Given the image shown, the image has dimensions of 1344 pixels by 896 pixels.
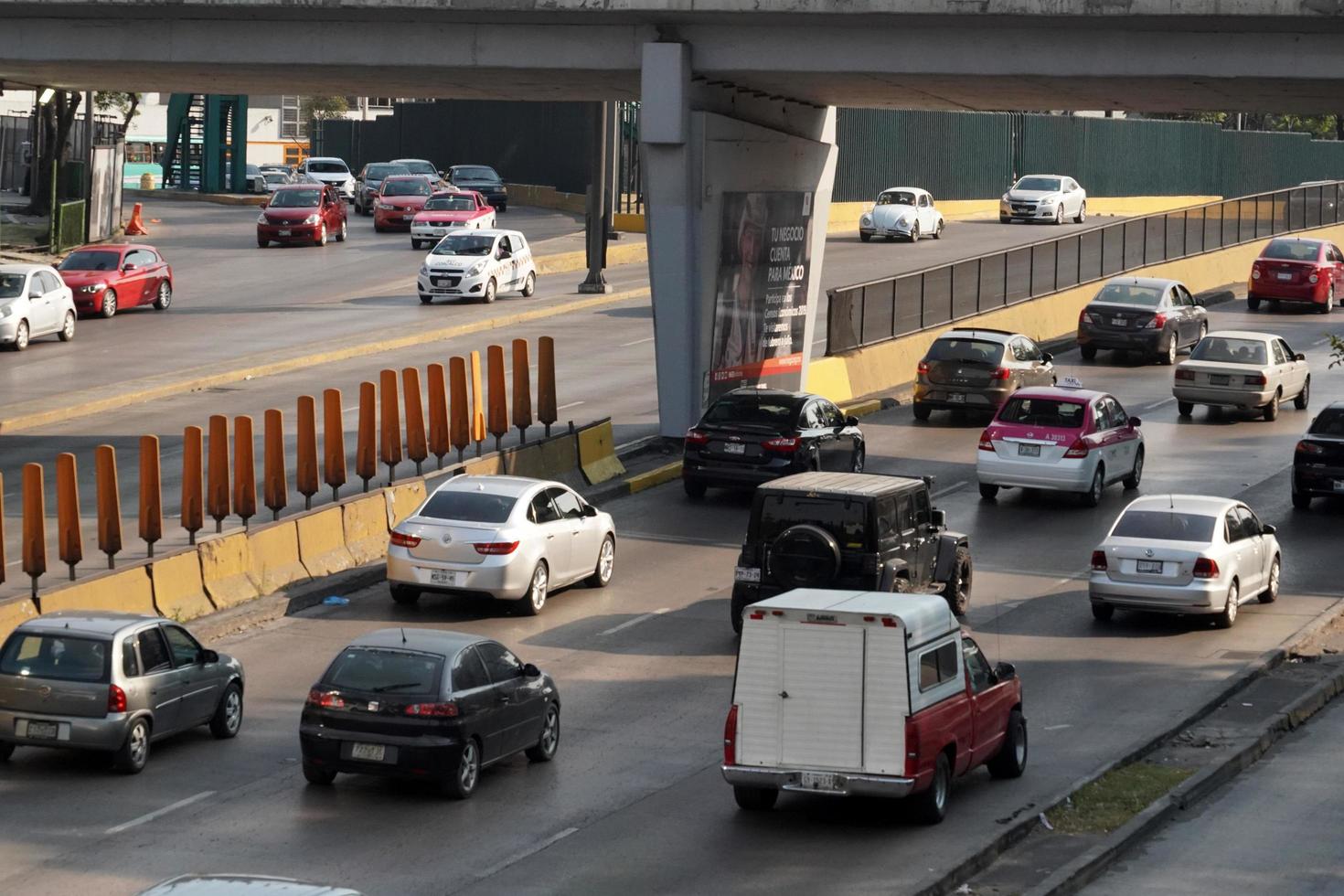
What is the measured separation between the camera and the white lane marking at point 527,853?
48.0 ft

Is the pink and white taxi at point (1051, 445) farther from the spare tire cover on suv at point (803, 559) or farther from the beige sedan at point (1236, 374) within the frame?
the spare tire cover on suv at point (803, 559)

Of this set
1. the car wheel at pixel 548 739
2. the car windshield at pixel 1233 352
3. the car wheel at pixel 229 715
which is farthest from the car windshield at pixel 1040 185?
the car wheel at pixel 229 715

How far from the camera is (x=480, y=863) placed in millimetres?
14875

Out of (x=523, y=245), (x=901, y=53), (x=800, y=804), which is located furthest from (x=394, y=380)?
(x=523, y=245)

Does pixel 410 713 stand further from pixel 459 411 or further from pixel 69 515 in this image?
pixel 459 411

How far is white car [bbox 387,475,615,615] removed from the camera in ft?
75.6

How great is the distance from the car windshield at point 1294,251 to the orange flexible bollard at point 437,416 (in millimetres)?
30193

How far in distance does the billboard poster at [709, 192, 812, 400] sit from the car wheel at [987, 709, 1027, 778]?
15.8 meters

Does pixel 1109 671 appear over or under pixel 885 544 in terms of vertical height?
under

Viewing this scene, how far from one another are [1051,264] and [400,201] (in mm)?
23286


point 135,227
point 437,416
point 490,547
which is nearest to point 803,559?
point 490,547

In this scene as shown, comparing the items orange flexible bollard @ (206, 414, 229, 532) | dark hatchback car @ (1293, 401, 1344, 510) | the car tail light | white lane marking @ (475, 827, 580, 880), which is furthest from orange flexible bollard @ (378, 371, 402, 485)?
dark hatchback car @ (1293, 401, 1344, 510)

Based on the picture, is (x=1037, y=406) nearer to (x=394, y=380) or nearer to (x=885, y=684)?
(x=394, y=380)

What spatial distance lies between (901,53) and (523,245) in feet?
76.8
